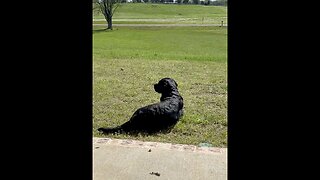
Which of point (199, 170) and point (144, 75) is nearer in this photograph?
point (199, 170)

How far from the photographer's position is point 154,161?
12.9 feet

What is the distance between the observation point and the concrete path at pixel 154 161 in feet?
11.7

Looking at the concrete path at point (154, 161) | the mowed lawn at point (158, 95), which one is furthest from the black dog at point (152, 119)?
the concrete path at point (154, 161)

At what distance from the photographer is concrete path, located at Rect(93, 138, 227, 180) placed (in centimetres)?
355

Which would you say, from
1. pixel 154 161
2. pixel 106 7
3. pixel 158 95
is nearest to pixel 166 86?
pixel 158 95

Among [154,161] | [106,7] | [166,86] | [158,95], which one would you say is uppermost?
[106,7]

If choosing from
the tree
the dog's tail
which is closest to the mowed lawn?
the dog's tail

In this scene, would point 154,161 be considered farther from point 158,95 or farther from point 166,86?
point 158,95

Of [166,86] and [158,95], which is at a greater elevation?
[166,86]
